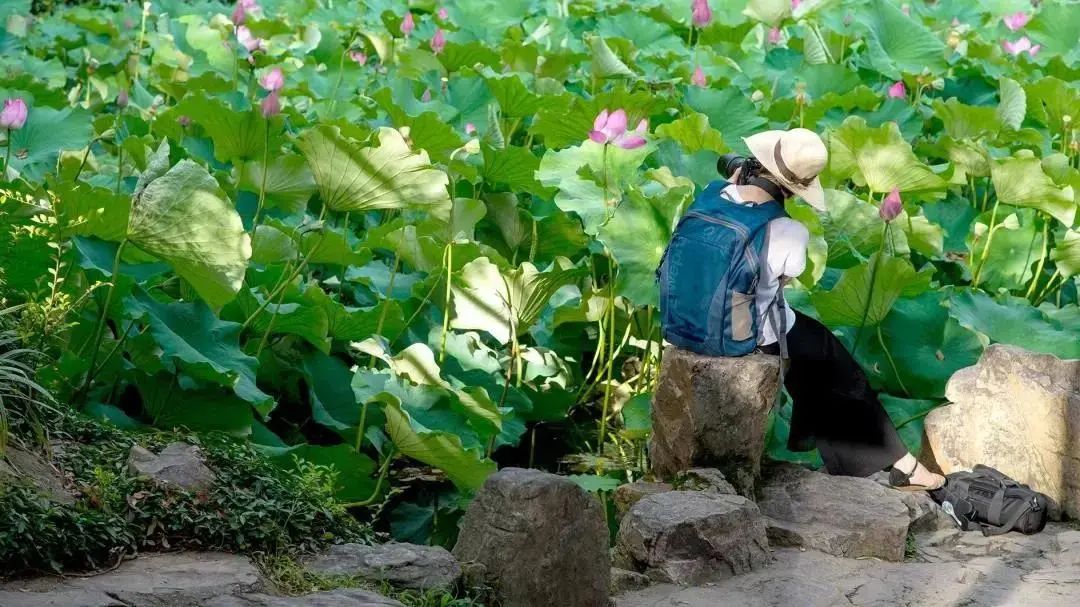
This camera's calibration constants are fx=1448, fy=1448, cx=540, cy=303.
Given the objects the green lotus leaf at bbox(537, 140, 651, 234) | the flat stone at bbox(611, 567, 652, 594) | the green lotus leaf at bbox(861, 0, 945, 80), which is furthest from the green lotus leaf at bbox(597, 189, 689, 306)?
the green lotus leaf at bbox(861, 0, 945, 80)

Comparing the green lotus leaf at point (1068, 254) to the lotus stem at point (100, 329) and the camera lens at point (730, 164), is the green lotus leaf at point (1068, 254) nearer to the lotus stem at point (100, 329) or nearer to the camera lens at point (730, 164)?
the camera lens at point (730, 164)

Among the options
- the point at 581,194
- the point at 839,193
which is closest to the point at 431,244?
the point at 581,194

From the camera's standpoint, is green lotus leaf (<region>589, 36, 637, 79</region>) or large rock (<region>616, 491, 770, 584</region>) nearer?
large rock (<region>616, 491, 770, 584</region>)

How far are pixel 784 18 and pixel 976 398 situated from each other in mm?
3005

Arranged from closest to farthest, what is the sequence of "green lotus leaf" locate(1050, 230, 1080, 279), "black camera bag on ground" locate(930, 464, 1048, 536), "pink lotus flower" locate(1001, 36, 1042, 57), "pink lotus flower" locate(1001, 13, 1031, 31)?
1. "black camera bag on ground" locate(930, 464, 1048, 536)
2. "green lotus leaf" locate(1050, 230, 1080, 279)
3. "pink lotus flower" locate(1001, 36, 1042, 57)
4. "pink lotus flower" locate(1001, 13, 1031, 31)

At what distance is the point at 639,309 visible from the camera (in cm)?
416

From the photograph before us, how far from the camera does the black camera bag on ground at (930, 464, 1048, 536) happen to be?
3.44m

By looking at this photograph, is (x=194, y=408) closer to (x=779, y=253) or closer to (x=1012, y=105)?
(x=779, y=253)

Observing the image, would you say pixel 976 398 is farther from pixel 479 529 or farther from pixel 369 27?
pixel 369 27

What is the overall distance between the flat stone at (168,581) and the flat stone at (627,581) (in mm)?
857

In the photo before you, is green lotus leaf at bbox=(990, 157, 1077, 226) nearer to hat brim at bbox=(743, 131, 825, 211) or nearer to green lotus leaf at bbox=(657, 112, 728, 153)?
green lotus leaf at bbox=(657, 112, 728, 153)

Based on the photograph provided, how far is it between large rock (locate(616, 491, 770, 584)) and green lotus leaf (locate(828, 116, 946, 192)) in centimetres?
150

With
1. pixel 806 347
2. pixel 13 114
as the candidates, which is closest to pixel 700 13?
pixel 806 347

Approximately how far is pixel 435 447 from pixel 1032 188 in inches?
81.1
